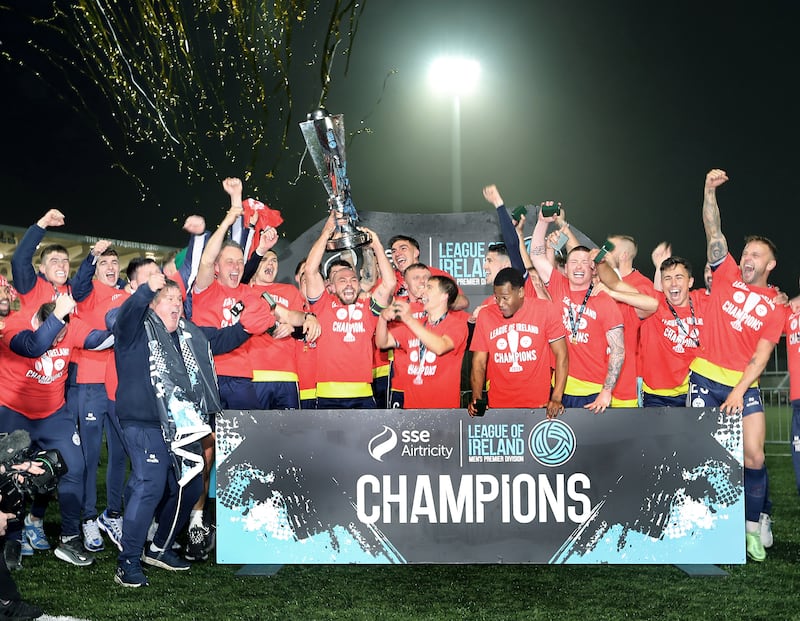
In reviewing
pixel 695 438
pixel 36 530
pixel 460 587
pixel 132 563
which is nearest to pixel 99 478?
pixel 36 530

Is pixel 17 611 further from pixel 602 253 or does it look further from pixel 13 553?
pixel 602 253

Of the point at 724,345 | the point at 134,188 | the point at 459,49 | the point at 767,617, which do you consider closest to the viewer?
the point at 767,617

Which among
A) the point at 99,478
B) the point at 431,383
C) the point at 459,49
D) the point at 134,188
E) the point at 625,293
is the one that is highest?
the point at 459,49

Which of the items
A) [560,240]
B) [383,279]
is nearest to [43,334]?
[383,279]

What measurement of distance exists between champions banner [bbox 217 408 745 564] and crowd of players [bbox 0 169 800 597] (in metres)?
0.23

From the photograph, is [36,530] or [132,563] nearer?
[132,563]

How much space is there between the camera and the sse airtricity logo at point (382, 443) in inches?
203

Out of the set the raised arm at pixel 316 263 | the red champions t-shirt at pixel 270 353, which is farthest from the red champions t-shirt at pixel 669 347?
the red champions t-shirt at pixel 270 353

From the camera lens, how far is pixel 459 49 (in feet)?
52.3

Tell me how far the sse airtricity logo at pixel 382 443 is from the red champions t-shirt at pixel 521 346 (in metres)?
0.86

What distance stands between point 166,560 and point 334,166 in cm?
300

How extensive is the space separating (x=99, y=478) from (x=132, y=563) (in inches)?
224

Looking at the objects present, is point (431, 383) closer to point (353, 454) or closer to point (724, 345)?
point (353, 454)

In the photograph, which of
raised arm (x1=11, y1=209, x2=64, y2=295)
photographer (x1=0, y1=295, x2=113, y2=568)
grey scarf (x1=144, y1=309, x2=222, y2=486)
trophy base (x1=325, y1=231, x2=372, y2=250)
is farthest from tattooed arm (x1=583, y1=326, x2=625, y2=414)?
raised arm (x1=11, y1=209, x2=64, y2=295)
